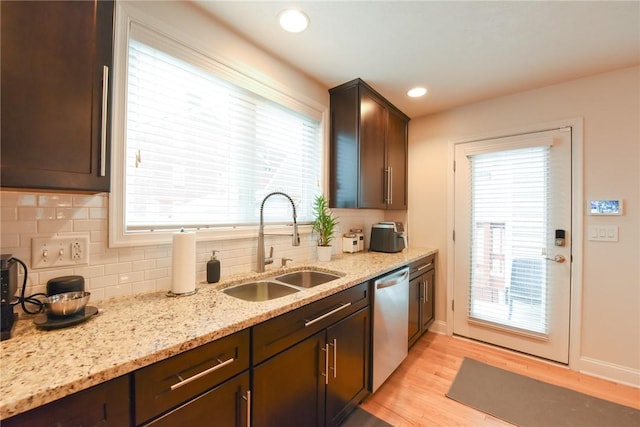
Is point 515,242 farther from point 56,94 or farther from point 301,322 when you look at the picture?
point 56,94

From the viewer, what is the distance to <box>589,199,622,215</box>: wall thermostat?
2040 millimetres

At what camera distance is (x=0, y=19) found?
745 mm

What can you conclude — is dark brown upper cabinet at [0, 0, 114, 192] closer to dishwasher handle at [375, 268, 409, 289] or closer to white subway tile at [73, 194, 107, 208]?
white subway tile at [73, 194, 107, 208]

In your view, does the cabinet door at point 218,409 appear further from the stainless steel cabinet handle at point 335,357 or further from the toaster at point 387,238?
the toaster at point 387,238

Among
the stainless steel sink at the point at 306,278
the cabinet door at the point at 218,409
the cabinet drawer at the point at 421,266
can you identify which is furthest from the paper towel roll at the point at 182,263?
the cabinet drawer at the point at 421,266

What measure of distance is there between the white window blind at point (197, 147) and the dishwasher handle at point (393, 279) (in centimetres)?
89

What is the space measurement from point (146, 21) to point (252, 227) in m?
1.27

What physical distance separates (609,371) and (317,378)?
2469 millimetres

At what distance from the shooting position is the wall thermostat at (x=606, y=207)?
2.04 m

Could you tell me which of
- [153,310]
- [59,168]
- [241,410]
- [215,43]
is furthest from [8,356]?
[215,43]

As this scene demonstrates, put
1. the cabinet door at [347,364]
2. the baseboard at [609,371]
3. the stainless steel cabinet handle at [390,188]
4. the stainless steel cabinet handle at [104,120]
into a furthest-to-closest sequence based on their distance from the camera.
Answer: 1. the stainless steel cabinet handle at [390,188]
2. the baseboard at [609,371]
3. the cabinet door at [347,364]
4. the stainless steel cabinet handle at [104,120]

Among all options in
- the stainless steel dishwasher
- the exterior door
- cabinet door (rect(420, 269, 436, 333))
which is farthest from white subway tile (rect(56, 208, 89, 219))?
the exterior door

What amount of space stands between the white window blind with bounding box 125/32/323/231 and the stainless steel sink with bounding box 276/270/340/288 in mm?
453

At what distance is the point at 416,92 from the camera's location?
248 cm
